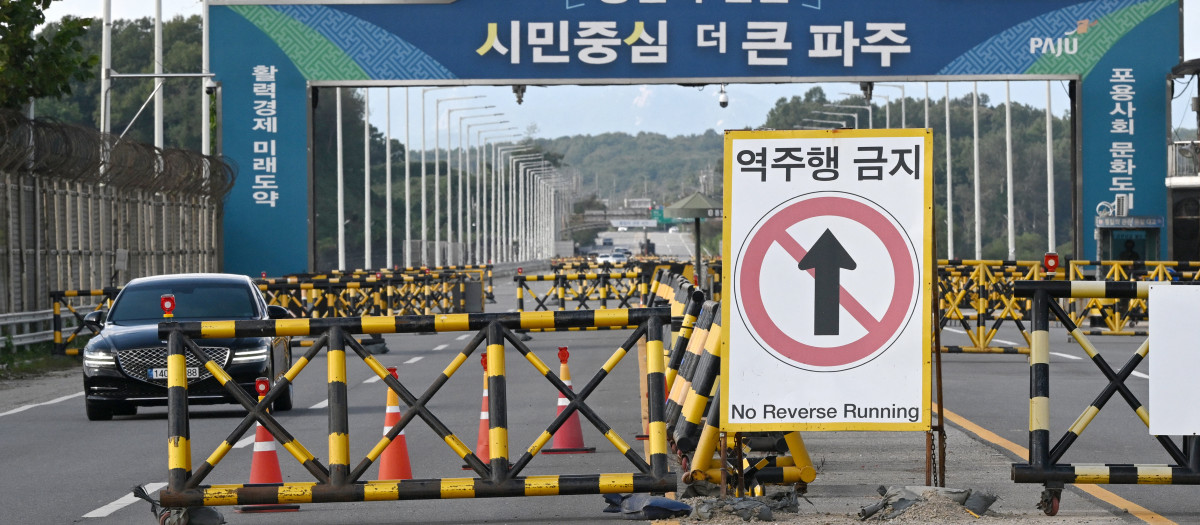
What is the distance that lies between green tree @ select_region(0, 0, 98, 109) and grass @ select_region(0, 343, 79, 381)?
12.6 feet

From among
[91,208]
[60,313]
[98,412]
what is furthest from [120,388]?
[91,208]

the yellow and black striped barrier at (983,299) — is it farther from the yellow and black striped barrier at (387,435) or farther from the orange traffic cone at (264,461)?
the orange traffic cone at (264,461)

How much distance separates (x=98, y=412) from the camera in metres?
15.3

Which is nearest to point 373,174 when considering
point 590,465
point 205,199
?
point 205,199

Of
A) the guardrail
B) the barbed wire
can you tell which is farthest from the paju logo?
the guardrail

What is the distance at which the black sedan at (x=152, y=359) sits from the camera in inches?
587

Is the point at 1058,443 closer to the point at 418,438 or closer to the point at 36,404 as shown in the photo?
the point at 418,438

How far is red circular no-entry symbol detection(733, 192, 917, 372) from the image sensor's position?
8.30m

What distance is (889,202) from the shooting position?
27.5 feet

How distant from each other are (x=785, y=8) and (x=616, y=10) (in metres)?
3.11

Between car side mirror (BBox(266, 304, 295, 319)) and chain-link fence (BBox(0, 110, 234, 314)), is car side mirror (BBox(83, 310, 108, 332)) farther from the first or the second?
chain-link fence (BBox(0, 110, 234, 314))

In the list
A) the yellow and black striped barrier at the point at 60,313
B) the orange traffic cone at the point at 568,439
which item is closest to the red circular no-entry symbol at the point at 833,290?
the orange traffic cone at the point at 568,439

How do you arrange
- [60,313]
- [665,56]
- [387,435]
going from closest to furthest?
[387,435] < [60,313] < [665,56]

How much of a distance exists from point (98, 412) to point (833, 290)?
29.7 feet
